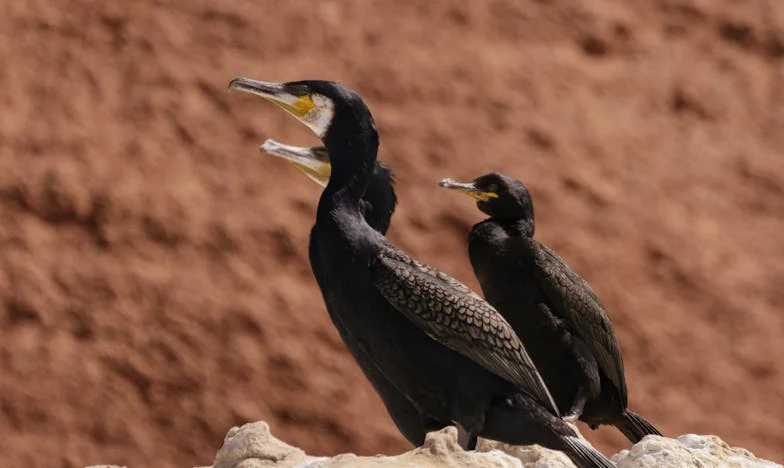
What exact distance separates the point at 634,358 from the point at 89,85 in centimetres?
278

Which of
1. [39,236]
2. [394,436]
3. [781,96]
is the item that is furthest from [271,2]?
[781,96]

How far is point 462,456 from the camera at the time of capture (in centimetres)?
326

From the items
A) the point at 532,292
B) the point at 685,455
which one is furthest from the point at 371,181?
the point at 685,455

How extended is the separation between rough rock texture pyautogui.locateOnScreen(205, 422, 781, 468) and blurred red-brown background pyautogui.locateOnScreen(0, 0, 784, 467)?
116 inches

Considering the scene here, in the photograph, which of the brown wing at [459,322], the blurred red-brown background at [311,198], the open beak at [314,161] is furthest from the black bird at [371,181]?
the blurred red-brown background at [311,198]

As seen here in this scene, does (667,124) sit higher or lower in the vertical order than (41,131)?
higher

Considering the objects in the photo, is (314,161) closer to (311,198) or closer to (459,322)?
(459,322)

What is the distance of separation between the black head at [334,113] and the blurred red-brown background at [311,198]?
297cm

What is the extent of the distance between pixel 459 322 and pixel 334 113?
2.08 ft

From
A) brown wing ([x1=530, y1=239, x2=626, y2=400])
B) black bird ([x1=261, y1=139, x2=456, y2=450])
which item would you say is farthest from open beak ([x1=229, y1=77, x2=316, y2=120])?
brown wing ([x1=530, y1=239, x2=626, y2=400])

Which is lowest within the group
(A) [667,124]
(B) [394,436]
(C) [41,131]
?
(B) [394,436]

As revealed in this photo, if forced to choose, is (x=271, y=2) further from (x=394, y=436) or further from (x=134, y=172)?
(x=394, y=436)

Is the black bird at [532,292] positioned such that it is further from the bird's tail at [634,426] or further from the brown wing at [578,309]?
the bird's tail at [634,426]

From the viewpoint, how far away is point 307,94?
409 centimetres
